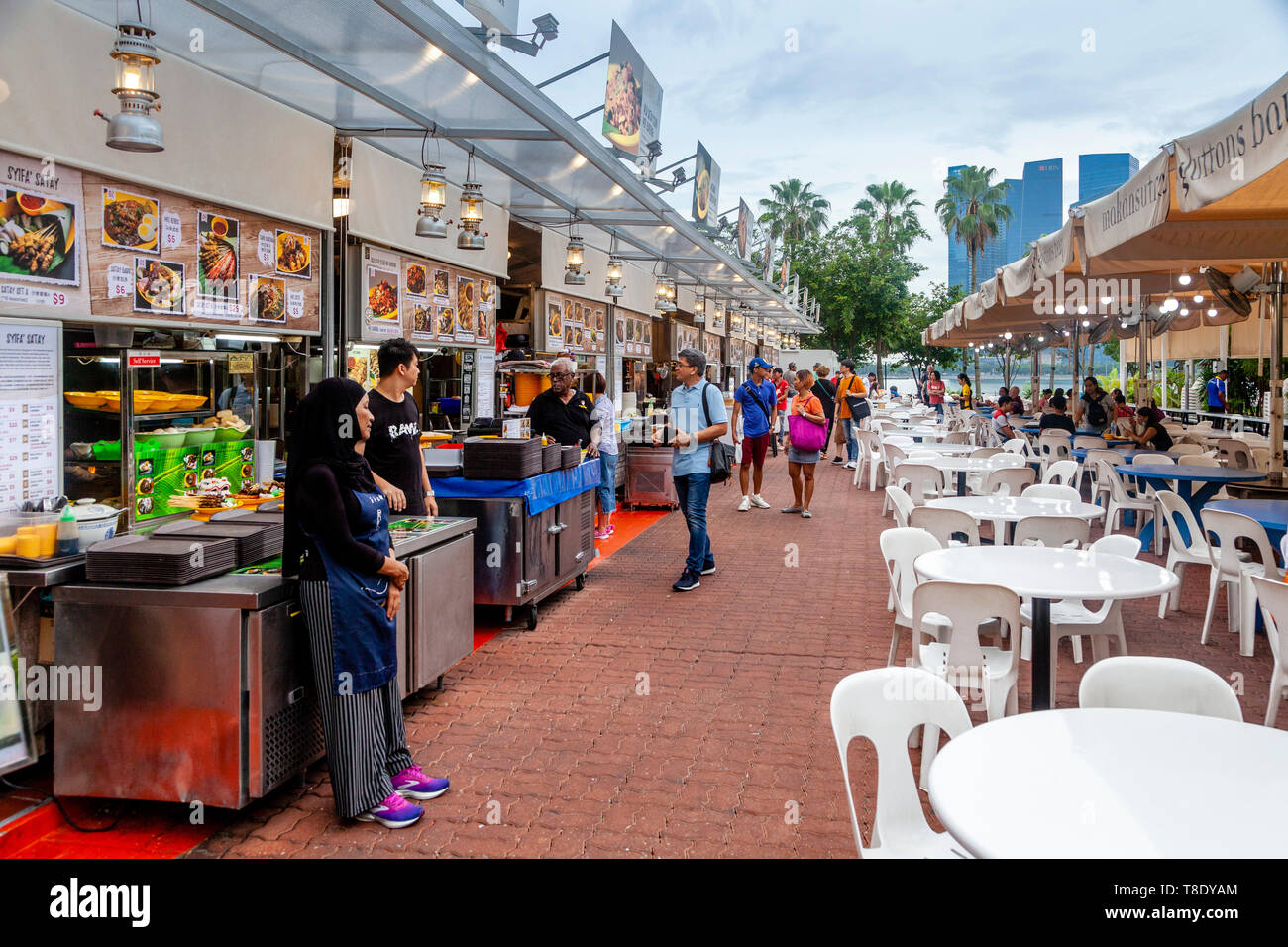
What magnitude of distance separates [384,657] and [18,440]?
7.82ft

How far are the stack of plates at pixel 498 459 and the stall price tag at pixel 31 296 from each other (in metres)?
2.70

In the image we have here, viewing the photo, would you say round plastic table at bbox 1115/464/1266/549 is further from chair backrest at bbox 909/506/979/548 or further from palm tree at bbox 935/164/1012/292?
palm tree at bbox 935/164/1012/292

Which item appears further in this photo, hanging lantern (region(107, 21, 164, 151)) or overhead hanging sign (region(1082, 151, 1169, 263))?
overhead hanging sign (region(1082, 151, 1169, 263))

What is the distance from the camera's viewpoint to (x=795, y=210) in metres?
64.1

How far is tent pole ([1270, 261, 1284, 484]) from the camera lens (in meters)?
7.61

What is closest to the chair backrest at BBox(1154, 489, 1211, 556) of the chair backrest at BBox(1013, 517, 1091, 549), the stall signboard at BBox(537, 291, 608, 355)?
the chair backrest at BBox(1013, 517, 1091, 549)

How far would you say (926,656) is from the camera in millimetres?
4672

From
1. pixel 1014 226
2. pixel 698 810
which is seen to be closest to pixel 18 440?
pixel 698 810

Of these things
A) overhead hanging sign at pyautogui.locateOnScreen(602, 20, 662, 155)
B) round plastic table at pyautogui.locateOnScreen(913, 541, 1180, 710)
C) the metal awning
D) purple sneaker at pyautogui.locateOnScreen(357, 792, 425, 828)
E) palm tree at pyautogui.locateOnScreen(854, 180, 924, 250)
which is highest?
palm tree at pyautogui.locateOnScreen(854, 180, 924, 250)

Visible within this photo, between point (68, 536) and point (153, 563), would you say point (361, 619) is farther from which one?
point (68, 536)

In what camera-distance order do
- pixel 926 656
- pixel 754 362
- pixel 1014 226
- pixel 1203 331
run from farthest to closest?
pixel 1014 226 → pixel 1203 331 → pixel 754 362 → pixel 926 656

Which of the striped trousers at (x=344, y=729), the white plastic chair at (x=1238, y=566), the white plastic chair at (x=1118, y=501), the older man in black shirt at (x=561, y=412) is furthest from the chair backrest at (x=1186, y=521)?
the striped trousers at (x=344, y=729)

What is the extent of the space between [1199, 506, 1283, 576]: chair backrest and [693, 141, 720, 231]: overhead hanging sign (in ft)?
32.4
